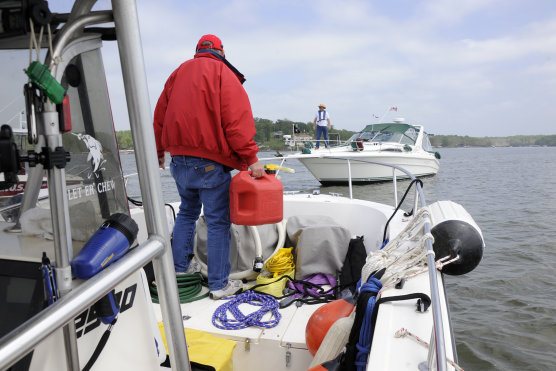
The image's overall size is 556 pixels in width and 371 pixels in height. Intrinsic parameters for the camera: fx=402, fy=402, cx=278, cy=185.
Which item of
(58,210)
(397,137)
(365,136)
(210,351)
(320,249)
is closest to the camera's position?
(58,210)

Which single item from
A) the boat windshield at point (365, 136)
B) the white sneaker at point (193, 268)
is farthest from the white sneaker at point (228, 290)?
the boat windshield at point (365, 136)

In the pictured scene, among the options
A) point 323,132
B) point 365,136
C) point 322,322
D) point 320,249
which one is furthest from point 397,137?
point 322,322

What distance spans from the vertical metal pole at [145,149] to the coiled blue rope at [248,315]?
52.2 inches

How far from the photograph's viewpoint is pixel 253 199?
2447 millimetres

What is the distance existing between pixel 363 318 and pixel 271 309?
39.0 inches

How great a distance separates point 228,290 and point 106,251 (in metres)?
1.88

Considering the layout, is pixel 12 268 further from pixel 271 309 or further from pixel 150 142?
pixel 271 309

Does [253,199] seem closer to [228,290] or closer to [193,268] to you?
[228,290]

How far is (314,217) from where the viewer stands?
3.38m

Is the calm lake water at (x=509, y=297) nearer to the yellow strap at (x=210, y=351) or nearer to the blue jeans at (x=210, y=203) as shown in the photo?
the yellow strap at (x=210, y=351)

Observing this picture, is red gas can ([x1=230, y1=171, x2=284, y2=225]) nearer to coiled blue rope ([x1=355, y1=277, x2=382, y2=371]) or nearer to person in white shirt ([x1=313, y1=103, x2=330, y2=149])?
coiled blue rope ([x1=355, y1=277, x2=382, y2=371])

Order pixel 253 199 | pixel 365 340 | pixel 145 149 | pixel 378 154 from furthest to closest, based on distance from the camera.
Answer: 1. pixel 378 154
2. pixel 253 199
3. pixel 365 340
4. pixel 145 149

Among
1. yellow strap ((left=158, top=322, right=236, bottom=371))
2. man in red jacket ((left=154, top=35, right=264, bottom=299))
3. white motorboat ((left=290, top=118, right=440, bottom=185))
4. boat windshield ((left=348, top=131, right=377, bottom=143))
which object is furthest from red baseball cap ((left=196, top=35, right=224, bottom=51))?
boat windshield ((left=348, top=131, right=377, bottom=143))

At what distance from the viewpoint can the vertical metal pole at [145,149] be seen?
91 cm
